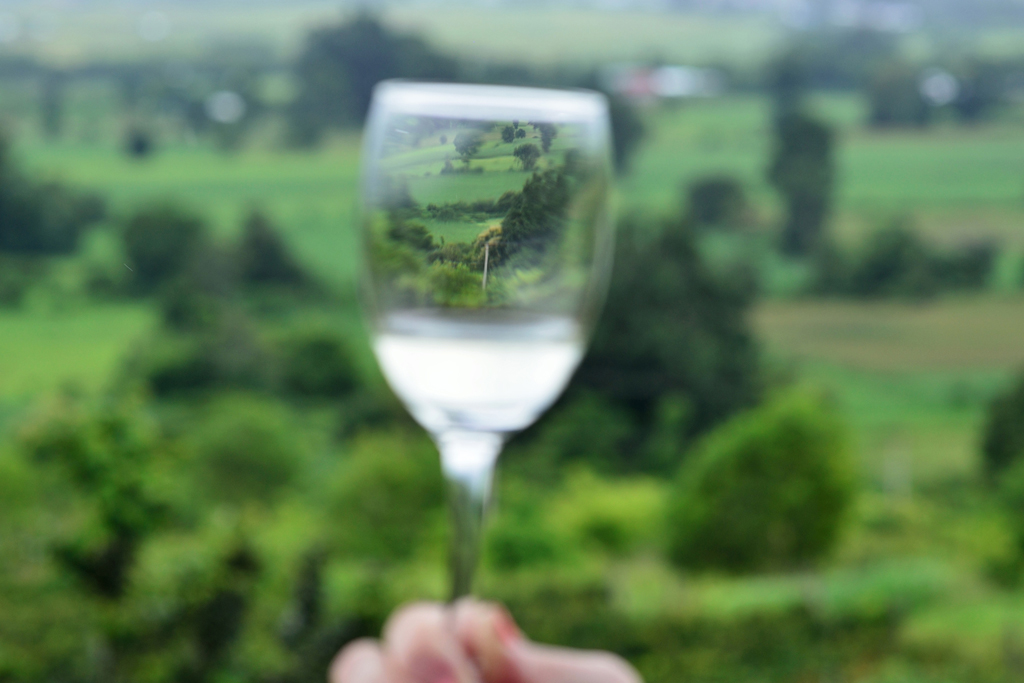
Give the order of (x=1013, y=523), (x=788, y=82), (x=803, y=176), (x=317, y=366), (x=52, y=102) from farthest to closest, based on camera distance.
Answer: (x=788, y=82) < (x=317, y=366) < (x=803, y=176) < (x=52, y=102) < (x=1013, y=523)

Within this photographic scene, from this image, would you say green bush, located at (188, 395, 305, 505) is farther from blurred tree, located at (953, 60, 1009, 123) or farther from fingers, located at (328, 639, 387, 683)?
fingers, located at (328, 639, 387, 683)

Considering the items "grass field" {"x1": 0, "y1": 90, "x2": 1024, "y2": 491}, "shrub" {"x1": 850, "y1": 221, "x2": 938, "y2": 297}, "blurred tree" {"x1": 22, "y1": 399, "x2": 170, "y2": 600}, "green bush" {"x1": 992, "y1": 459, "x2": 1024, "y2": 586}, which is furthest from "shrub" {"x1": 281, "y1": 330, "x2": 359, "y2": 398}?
"blurred tree" {"x1": 22, "y1": 399, "x2": 170, "y2": 600}

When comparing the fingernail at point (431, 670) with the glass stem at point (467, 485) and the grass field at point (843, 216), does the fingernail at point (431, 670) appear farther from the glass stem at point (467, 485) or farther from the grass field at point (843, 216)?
the grass field at point (843, 216)

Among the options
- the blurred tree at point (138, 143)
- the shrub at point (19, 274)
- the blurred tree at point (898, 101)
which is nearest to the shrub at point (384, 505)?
the shrub at point (19, 274)

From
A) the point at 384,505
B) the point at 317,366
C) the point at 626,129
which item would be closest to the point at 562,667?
the point at 384,505

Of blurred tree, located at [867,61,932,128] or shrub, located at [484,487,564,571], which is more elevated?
blurred tree, located at [867,61,932,128]

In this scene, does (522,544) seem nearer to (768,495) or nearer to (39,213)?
(768,495)
